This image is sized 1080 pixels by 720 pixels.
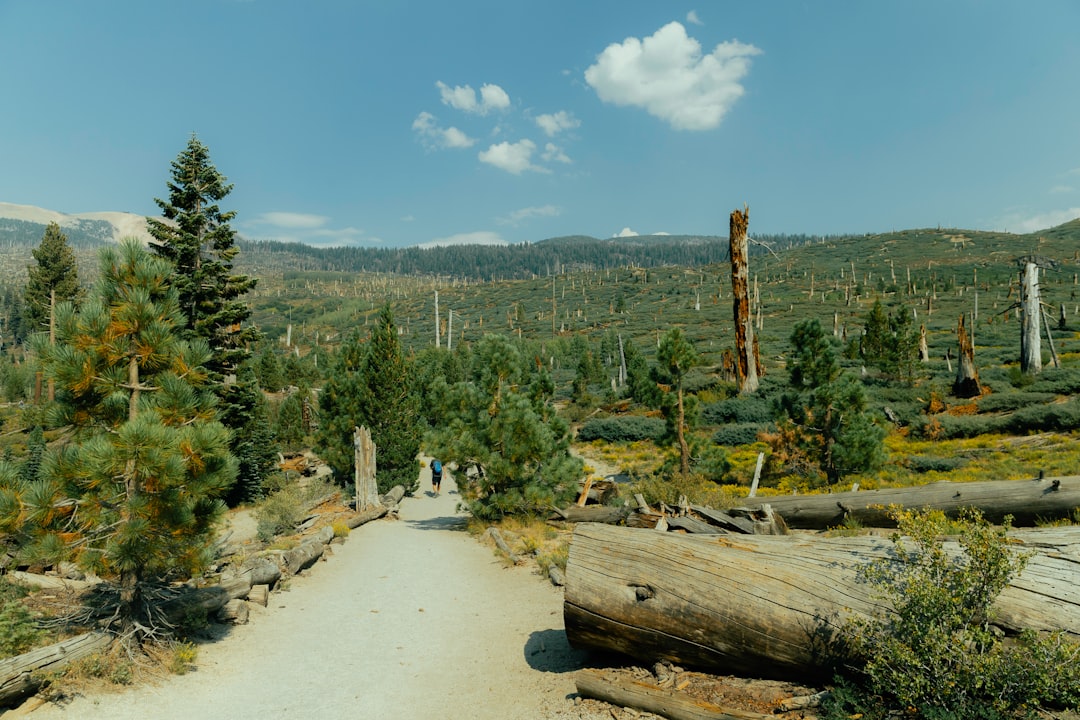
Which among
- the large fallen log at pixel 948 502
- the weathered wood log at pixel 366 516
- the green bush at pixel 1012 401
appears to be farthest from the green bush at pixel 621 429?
the large fallen log at pixel 948 502

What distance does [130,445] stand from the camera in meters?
5.37

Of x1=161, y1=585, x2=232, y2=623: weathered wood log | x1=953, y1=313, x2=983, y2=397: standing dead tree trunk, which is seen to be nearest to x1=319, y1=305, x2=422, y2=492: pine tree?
x1=161, y1=585, x2=232, y2=623: weathered wood log

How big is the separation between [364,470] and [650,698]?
1364 centimetres

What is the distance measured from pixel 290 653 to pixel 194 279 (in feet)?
44.3

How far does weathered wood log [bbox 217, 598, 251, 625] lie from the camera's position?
751 centimetres

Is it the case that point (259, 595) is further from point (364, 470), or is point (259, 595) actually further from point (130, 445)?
point (364, 470)

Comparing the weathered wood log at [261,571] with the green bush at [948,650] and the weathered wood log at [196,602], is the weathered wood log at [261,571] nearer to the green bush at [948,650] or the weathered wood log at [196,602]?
the weathered wood log at [196,602]

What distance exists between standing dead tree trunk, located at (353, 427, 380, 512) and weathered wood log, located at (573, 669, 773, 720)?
41.3ft

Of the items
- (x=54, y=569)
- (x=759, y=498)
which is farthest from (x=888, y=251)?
(x=54, y=569)

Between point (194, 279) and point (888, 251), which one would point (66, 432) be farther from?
point (888, 251)

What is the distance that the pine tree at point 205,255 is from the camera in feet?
54.9

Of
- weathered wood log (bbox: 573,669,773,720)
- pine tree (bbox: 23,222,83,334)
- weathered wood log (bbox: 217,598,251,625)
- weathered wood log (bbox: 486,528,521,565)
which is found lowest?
weathered wood log (bbox: 486,528,521,565)

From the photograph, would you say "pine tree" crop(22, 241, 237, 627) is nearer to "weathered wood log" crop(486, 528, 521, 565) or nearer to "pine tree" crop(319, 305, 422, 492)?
"weathered wood log" crop(486, 528, 521, 565)

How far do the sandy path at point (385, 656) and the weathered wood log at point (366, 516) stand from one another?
13.5ft
